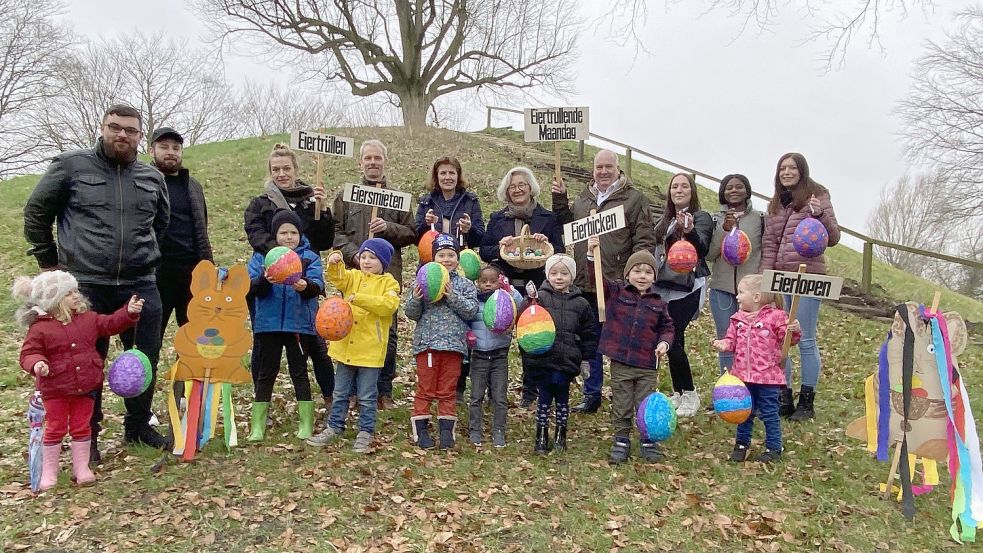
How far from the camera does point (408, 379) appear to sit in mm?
7414

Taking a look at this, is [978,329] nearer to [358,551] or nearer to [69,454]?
[358,551]

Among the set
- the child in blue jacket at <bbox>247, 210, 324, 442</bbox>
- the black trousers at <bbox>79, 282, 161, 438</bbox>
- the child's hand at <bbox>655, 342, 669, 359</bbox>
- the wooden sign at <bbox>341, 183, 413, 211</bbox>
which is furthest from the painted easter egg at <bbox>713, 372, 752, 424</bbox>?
the black trousers at <bbox>79, 282, 161, 438</bbox>

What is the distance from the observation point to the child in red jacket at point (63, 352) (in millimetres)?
4090

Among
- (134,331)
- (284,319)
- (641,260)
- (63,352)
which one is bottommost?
(63,352)

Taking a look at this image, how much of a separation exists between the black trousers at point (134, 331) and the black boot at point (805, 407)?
18.4ft

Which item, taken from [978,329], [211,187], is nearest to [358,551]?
[978,329]

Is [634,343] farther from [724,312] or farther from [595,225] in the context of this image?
[724,312]

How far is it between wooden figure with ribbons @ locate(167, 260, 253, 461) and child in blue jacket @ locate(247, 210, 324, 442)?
32 centimetres

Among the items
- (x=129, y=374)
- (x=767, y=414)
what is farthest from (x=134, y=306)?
(x=767, y=414)

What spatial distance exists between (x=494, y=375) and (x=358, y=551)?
1980 millimetres

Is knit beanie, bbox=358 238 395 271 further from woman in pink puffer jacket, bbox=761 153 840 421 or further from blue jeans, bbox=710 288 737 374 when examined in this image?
woman in pink puffer jacket, bbox=761 153 840 421

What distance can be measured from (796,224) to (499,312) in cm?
274

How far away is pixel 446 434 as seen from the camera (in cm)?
520

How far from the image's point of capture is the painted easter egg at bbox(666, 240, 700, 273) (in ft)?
17.7
